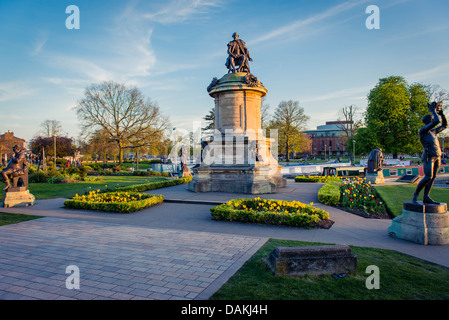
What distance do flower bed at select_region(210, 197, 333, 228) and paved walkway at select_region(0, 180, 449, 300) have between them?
29 centimetres

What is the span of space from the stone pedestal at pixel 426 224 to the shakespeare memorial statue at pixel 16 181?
1486cm

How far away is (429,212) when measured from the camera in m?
6.72

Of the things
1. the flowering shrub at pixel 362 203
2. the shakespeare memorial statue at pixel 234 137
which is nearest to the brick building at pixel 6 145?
the shakespeare memorial statue at pixel 234 137

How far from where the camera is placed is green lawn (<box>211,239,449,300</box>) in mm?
4059

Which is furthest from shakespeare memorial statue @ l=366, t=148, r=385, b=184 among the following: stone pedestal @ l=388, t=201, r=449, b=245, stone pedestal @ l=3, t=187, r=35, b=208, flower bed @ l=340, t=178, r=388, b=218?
stone pedestal @ l=3, t=187, r=35, b=208

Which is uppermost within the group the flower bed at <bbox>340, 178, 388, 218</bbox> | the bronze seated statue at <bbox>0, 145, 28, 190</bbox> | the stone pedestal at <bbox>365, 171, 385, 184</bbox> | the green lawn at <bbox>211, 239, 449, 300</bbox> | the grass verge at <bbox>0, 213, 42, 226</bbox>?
the bronze seated statue at <bbox>0, 145, 28, 190</bbox>

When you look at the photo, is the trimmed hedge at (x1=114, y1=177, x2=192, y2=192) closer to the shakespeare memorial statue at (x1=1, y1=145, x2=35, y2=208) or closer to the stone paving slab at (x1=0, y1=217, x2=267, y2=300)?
the shakespeare memorial statue at (x1=1, y1=145, x2=35, y2=208)

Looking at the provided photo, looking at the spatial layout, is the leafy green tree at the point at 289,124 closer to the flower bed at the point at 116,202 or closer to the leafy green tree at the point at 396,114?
the leafy green tree at the point at 396,114

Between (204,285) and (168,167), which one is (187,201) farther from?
(168,167)

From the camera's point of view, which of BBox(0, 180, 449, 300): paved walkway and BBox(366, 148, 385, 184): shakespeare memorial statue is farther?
BBox(366, 148, 385, 184): shakespeare memorial statue

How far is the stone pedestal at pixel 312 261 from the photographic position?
188 inches

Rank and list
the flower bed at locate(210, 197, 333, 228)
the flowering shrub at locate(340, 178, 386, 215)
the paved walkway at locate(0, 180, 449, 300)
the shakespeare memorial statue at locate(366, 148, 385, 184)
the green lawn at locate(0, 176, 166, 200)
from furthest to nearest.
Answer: the shakespeare memorial statue at locate(366, 148, 385, 184) < the green lawn at locate(0, 176, 166, 200) < the flowering shrub at locate(340, 178, 386, 215) < the flower bed at locate(210, 197, 333, 228) < the paved walkway at locate(0, 180, 449, 300)
